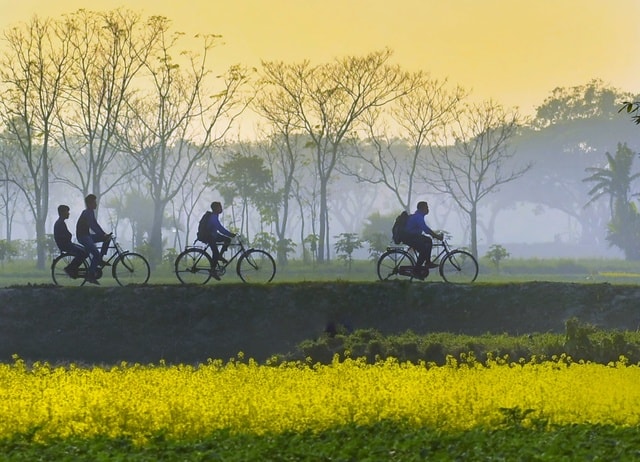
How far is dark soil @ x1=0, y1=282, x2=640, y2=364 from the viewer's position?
2747 cm

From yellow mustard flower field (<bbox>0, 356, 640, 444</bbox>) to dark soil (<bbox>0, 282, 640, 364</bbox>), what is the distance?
387 inches

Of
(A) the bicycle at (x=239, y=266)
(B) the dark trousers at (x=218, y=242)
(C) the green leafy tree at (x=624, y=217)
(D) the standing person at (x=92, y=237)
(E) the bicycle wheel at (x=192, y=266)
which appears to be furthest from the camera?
(C) the green leafy tree at (x=624, y=217)

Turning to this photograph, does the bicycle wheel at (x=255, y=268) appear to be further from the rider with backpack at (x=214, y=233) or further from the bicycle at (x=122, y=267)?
the bicycle at (x=122, y=267)

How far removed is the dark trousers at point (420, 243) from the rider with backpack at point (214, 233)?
13.5 ft

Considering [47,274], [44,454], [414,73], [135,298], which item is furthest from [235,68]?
[44,454]

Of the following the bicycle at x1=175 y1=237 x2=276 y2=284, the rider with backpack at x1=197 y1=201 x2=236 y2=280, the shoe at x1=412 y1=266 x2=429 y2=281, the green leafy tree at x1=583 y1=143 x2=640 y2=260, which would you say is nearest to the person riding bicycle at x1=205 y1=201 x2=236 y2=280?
the rider with backpack at x1=197 y1=201 x2=236 y2=280

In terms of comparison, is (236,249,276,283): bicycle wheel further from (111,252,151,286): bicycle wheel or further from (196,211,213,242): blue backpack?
(111,252,151,286): bicycle wheel

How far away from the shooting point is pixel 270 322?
28.0 meters

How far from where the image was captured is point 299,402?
1500cm

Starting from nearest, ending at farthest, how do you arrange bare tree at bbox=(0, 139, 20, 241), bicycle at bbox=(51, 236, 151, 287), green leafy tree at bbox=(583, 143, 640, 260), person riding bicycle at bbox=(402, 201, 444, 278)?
1. person riding bicycle at bbox=(402, 201, 444, 278)
2. bicycle at bbox=(51, 236, 151, 287)
3. green leafy tree at bbox=(583, 143, 640, 260)
4. bare tree at bbox=(0, 139, 20, 241)

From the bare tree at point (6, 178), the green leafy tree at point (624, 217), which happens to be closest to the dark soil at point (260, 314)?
the bare tree at point (6, 178)

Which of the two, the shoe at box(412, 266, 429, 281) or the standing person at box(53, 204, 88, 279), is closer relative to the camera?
the standing person at box(53, 204, 88, 279)

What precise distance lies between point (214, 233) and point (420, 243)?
15.7 feet

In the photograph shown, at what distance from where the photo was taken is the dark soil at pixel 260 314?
90.1ft
